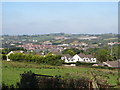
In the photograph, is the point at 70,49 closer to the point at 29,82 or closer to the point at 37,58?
the point at 37,58

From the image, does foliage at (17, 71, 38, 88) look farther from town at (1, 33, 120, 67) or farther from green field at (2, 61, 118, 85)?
town at (1, 33, 120, 67)

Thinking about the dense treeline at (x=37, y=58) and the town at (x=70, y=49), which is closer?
the dense treeline at (x=37, y=58)

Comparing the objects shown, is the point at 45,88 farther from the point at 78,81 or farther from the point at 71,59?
the point at 71,59

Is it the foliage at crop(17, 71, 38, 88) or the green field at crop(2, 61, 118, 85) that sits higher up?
the foliage at crop(17, 71, 38, 88)

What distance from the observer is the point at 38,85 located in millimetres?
6609

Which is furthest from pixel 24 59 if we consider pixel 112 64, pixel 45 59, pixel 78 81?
pixel 78 81

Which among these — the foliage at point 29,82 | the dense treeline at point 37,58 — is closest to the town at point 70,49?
the dense treeline at point 37,58

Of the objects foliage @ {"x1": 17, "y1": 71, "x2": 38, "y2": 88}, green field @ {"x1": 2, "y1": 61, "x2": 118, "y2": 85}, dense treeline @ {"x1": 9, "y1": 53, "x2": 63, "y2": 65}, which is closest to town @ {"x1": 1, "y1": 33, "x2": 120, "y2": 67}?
dense treeline @ {"x1": 9, "y1": 53, "x2": 63, "y2": 65}

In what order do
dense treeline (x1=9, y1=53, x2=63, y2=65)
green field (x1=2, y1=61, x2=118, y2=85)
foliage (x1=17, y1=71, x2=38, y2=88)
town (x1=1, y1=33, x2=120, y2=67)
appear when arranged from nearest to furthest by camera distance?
1. foliage (x1=17, y1=71, x2=38, y2=88)
2. green field (x1=2, y1=61, x2=118, y2=85)
3. dense treeline (x1=9, y1=53, x2=63, y2=65)
4. town (x1=1, y1=33, x2=120, y2=67)

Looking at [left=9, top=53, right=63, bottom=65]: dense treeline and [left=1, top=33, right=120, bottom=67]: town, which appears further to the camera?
[left=1, top=33, right=120, bottom=67]: town

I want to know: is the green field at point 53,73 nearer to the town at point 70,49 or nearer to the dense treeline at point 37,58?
the dense treeline at point 37,58

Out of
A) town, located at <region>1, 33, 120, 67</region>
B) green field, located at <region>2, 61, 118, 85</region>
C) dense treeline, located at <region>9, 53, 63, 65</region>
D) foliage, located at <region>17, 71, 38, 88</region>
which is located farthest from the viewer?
town, located at <region>1, 33, 120, 67</region>

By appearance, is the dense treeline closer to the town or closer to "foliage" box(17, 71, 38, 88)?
the town

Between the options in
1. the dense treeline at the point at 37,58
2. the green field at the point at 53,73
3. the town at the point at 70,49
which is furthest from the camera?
the town at the point at 70,49
